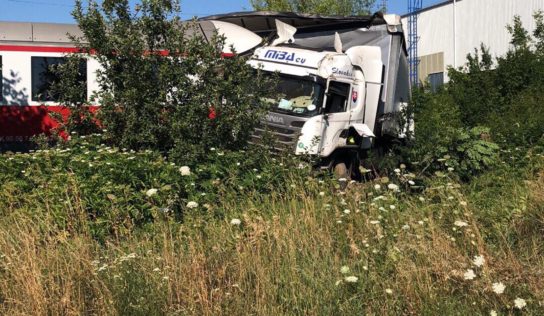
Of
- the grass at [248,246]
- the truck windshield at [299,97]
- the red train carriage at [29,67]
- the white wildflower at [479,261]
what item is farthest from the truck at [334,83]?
the white wildflower at [479,261]

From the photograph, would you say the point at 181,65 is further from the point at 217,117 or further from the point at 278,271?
the point at 278,271

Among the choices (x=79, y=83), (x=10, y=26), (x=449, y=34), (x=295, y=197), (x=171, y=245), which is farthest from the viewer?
(x=449, y=34)

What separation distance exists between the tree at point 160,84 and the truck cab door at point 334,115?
2615 millimetres

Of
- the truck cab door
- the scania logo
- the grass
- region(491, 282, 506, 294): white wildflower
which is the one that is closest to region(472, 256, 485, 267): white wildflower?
the grass

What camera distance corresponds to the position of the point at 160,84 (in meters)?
7.12

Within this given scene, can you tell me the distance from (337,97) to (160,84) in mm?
4196

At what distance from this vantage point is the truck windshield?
9.80 m

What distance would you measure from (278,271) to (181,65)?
4128 mm

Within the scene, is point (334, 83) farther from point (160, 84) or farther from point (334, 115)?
point (160, 84)

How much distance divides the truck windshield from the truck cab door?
190mm

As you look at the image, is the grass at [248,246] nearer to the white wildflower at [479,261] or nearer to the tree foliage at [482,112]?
the white wildflower at [479,261]

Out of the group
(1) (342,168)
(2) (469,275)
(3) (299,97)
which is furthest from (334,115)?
(2) (469,275)

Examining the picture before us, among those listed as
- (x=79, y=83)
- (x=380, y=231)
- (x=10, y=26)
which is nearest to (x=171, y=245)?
(x=380, y=231)

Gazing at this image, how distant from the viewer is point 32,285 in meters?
3.50
